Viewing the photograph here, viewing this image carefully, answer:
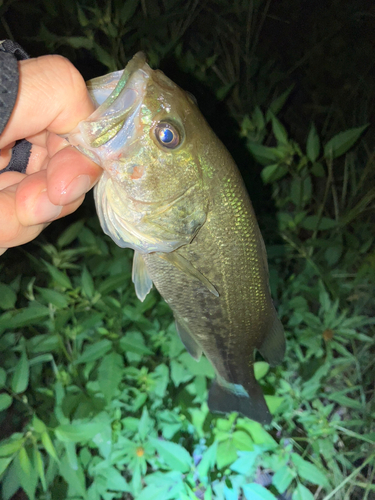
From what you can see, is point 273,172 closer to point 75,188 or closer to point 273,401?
point 273,401

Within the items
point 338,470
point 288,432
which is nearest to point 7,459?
point 288,432

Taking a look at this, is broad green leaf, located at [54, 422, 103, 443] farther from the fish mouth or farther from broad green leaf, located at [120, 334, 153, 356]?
the fish mouth

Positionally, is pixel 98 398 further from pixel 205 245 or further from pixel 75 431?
pixel 205 245

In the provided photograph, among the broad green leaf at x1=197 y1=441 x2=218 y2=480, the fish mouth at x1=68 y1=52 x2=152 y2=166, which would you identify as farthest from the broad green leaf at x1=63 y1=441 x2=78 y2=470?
the fish mouth at x1=68 y1=52 x2=152 y2=166

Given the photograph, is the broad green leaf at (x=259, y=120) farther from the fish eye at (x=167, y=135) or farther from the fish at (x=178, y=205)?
the fish eye at (x=167, y=135)

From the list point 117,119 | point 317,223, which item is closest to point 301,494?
point 317,223

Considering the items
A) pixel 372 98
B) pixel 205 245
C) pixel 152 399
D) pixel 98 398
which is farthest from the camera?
pixel 372 98

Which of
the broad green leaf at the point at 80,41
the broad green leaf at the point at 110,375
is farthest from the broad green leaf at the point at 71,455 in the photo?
the broad green leaf at the point at 80,41
